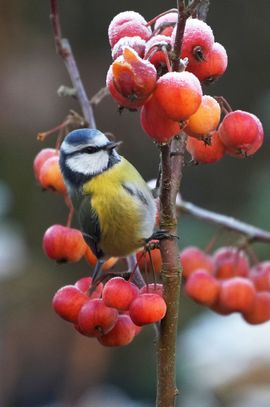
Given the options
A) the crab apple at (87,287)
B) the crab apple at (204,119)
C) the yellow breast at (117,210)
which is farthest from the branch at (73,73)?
the crab apple at (204,119)

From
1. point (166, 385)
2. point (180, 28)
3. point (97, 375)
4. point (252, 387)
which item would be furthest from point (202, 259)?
point (97, 375)

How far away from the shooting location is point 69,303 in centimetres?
106

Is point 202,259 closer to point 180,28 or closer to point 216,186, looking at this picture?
point 180,28

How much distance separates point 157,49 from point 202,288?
614mm

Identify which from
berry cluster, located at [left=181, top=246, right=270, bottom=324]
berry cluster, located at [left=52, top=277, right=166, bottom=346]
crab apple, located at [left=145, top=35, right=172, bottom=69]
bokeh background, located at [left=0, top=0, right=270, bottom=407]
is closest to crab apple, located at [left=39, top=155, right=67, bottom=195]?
berry cluster, located at [left=52, top=277, right=166, bottom=346]

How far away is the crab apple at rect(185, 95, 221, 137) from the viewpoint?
895 millimetres

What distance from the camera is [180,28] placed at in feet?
2.69

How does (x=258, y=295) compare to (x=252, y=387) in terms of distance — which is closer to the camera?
(x=258, y=295)

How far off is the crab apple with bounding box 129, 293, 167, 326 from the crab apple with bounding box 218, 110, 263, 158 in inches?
8.3

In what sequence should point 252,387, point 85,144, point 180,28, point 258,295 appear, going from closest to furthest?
point 180,28
point 85,144
point 258,295
point 252,387

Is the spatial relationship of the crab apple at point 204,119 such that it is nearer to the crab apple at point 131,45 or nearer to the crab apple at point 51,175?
the crab apple at point 131,45

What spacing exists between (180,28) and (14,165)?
3297 millimetres

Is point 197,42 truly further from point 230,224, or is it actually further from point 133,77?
point 230,224

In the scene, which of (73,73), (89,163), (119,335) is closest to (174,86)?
(119,335)
